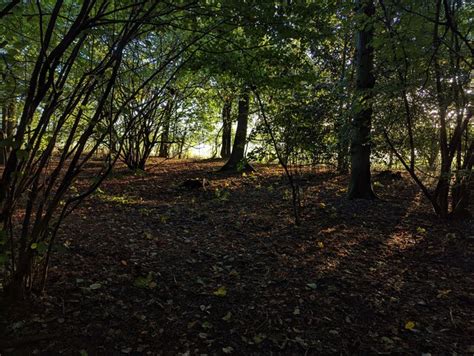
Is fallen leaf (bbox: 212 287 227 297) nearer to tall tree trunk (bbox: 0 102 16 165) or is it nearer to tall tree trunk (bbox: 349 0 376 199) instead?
tall tree trunk (bbox: 0 102 16 165)

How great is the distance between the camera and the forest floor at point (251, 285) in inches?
90.7

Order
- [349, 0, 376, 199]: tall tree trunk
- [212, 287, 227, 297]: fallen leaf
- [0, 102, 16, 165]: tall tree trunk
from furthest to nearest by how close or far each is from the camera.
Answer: [349, 0, 376, 199]: tall tree trunk → [212, 287, 227, 297]: fallen leaf → [0, 102, 16, 165]: tall tree trunk

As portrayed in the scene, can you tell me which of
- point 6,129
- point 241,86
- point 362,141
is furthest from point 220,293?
point 6,129

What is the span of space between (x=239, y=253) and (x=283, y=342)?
1577mm

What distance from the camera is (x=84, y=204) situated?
573 cm

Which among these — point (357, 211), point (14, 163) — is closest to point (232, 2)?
point (14, 163)

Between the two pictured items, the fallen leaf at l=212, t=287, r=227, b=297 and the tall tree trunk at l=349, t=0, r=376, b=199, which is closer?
the fallen leaf at l=212, t=287, r=227, b=297

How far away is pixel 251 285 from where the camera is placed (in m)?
3.09

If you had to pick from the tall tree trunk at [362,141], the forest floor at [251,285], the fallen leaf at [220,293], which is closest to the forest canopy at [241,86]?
the tall tree trunk at [362,141]

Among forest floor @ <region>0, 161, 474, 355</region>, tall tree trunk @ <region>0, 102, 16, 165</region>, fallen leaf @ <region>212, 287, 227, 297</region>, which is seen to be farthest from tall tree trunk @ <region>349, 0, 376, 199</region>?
tall tree trunk @ <region>0, 102, 16, 165</region>

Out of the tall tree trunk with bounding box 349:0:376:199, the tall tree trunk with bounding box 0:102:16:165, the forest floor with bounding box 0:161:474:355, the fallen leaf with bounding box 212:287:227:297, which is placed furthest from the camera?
the tall tree trunk with bounding box 349:0:376:199

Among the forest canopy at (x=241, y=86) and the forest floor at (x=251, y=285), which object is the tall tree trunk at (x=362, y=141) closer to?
the forest canopy at (x=241, y=86)

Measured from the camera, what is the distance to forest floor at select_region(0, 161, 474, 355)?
230 cm

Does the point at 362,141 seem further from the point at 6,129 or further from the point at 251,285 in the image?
the point at 6,129
